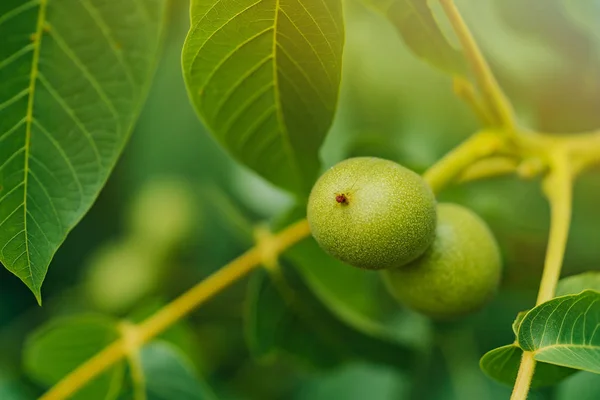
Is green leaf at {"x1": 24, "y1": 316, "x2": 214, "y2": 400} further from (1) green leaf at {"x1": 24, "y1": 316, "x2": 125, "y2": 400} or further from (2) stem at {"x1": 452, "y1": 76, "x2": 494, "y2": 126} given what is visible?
(2) stem at {"x1": 452, "y1": 76, "x2": 494, "y2": 126}

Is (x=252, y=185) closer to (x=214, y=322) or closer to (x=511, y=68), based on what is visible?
(x=214, y=322)

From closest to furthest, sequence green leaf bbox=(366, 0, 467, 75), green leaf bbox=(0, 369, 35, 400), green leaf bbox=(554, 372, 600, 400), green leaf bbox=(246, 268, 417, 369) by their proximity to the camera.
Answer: green leaf bbox=(366, 0, 467, 75) → green leaf bbox=(554, 372, 600, 400) → green leaf bbox=(246, 268, 417, 369) → green leaf bbox=(0, 369, 35, 400)

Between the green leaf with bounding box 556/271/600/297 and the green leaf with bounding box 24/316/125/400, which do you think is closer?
the green leaf with bounding box 556/271/600/297

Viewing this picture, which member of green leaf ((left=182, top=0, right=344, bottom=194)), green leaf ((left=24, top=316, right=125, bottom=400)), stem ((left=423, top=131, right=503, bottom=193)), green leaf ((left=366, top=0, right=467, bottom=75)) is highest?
green leaf ((left=366, top=0, right=467, bottom=75))

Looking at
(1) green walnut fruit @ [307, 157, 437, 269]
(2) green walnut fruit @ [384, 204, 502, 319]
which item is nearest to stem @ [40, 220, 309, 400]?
(2) green walnut fruit @ [384, 204, 502, 319]

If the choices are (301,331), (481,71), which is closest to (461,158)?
(481,71)

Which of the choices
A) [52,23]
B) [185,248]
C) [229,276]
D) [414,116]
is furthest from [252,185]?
[52,23]
